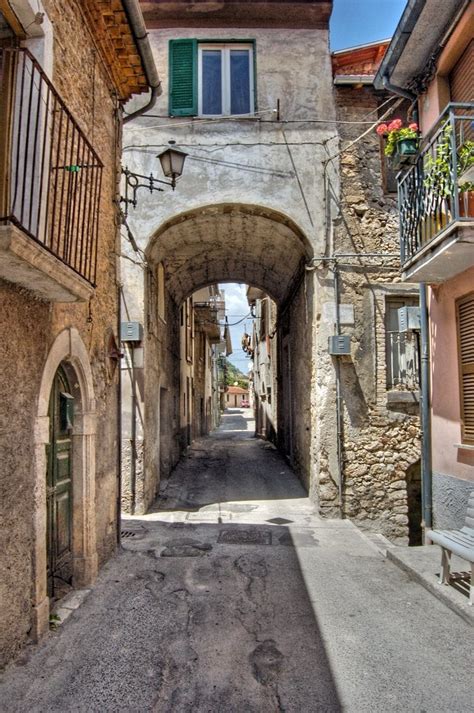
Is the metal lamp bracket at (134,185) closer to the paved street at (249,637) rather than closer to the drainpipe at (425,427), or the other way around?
the drainpipe at (425,427)

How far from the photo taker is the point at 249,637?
14.9 ft

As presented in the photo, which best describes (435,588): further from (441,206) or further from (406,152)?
(406,152)

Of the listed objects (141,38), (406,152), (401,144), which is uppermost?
(141,38)

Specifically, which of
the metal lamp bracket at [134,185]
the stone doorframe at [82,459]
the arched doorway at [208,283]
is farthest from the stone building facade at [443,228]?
the stone doorframe at [82,459]

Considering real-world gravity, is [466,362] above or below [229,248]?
below

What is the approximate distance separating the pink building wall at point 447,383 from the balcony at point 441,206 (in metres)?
0.34

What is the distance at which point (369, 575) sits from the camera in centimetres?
621

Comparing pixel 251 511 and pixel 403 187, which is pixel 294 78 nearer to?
pixel 403 187

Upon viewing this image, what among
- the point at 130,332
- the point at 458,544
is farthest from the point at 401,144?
the point at 130,332

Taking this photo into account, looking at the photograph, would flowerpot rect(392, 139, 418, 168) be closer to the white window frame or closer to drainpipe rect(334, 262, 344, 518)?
drainpipe rect(334, 262, 344, 518)

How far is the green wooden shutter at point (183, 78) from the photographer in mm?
10031

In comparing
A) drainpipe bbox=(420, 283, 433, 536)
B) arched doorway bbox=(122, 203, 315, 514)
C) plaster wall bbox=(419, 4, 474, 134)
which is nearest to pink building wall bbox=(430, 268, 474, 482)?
drainpipe bbox=(420, 283, 433, 536)

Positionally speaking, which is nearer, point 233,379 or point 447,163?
point 447,163

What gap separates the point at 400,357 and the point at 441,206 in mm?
3901
